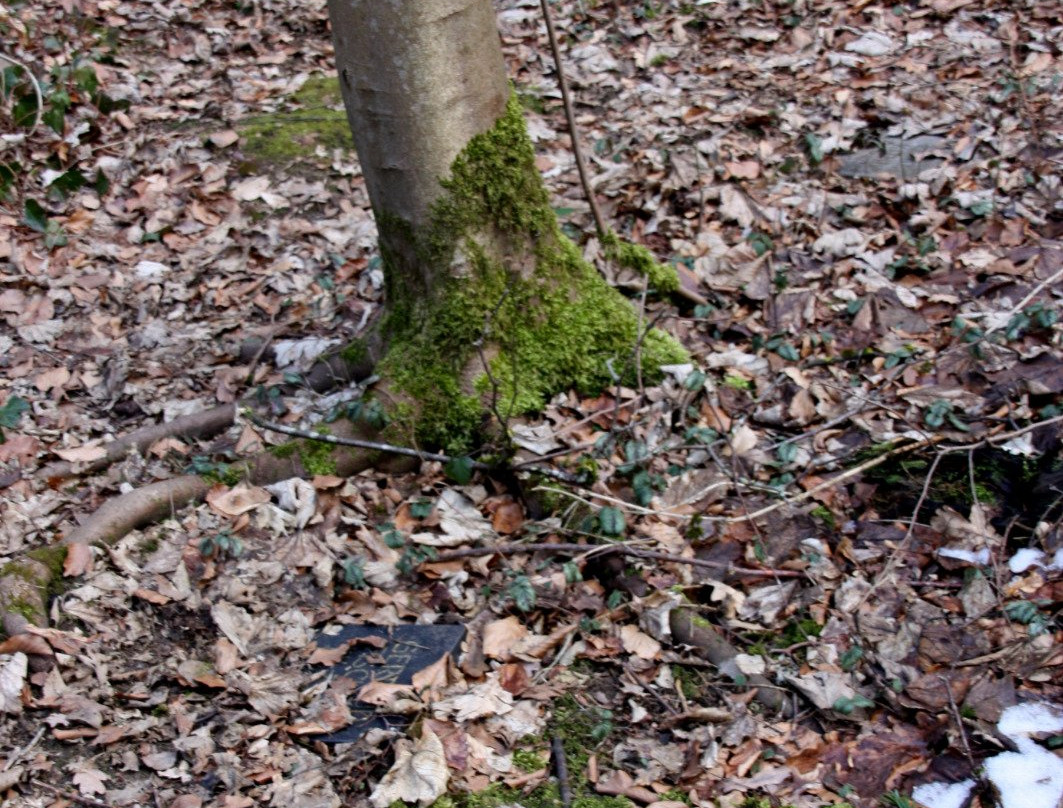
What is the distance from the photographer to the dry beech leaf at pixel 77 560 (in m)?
3.42

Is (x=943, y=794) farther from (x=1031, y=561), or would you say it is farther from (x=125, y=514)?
(x=125, y=514)

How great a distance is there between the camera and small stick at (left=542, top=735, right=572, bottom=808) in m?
2.76

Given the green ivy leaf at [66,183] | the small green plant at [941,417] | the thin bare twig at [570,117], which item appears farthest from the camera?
the green ivy leaf at [66,183]

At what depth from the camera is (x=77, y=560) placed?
11.3ft

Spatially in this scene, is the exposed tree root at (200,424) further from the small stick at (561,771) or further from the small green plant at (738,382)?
the small stick at (561,771)

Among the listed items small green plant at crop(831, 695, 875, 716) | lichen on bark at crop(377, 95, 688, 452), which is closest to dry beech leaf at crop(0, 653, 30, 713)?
lichen on bark at crop(377, 95, 688, 452)

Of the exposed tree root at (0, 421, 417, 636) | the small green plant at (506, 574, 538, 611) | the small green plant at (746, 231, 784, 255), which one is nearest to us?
the exposed tree root at (0, 421, 417, 636)

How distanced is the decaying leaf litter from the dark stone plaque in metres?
0.06

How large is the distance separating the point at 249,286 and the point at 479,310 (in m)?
1.99

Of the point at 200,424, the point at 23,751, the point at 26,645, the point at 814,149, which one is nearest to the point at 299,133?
the point at 200,424

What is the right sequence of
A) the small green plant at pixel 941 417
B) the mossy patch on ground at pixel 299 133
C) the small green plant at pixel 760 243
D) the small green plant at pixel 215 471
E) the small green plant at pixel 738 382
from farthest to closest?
1. the mossy patch on ground at pixel 299 133
2. the small green plant at pixel 760 243
3. the small green plant at pixel 738 382
4. the small green plant at pixel 215 471
5. the small green plant at pixel 941 417

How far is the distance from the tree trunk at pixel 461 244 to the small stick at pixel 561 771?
133cm

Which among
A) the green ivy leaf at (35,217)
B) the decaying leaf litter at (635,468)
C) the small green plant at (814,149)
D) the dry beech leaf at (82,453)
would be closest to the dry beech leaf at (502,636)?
the decaying leaf litter at (635,468)

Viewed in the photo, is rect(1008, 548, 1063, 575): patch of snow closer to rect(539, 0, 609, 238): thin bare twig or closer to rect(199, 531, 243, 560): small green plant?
rect(539, 0, 609, 238): thin bare twig
